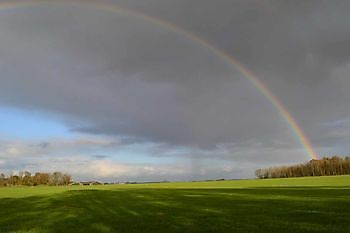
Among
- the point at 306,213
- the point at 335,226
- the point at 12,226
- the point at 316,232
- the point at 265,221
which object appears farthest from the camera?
the point at 306,213

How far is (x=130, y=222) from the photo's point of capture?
30656 millimetres

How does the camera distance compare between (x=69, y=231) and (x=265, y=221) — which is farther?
(x=265, y=221)

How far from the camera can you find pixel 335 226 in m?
24.7

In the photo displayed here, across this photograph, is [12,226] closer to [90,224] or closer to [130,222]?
[90,224]

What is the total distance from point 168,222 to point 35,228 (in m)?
8.45

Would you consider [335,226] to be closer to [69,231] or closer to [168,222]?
[168,222]

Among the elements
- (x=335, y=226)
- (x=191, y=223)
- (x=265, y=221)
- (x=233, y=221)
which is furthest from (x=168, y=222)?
(x=335, y=226)

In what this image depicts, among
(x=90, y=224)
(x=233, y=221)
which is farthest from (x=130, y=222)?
(x=233, y=221)

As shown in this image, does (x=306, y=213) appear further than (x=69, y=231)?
Yes

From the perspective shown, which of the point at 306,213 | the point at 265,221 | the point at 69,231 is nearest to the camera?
the point at 69,231

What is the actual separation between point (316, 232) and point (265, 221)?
20.1ft

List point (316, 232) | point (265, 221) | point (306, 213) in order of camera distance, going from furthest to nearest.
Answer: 1. point (306, 213)
2. point (265, 221)
3. point (316, 232)

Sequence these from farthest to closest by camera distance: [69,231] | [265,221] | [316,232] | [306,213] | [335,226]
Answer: [306,213] < [265,221] < [69,231] < [335,226] < [316,232]

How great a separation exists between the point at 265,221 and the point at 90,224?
37.2 ft
